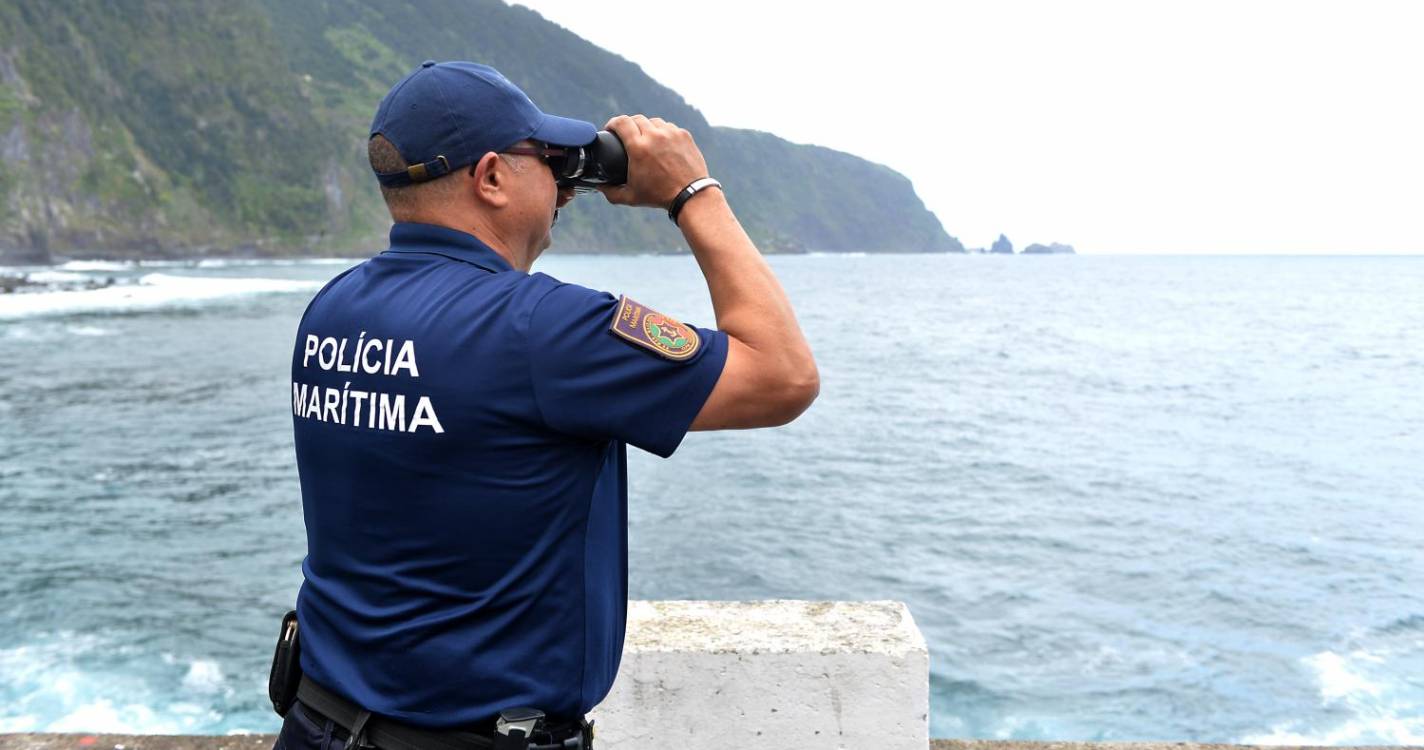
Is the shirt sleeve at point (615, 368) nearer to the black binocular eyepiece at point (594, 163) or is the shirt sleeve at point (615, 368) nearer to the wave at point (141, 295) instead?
the black binocular eyepiece at point (594, 163)

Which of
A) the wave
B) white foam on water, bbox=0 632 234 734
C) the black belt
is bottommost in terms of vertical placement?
the wave

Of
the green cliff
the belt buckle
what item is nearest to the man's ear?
the belt buckle

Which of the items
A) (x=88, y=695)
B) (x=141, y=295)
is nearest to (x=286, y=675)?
(x=88, y=695)

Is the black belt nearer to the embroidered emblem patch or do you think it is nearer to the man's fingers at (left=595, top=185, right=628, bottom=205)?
the embroidered emblem patch

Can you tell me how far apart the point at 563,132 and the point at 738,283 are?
43 cm

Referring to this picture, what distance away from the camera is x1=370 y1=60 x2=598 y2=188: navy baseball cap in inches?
77.3

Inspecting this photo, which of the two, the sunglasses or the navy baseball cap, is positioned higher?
the navy baseball cap

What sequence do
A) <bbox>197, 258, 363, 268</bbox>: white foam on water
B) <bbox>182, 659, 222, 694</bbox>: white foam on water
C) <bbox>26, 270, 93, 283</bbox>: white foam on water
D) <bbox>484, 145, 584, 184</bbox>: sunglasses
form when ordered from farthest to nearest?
<bbox>197, 258, 363, 268</bbox>: white foam on water < <bbox>26, 270, 93, 283</bbox>: white foam on water < <bbox>182, 659, 222, 694</bbox>: white foam on water < <bbox>484, 145, 584, 184</bbox>: sunglasses

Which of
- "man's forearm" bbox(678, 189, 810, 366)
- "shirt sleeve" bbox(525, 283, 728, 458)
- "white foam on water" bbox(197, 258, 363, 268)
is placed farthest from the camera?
"white foam on water" bbox(197, 258, 363, 268)

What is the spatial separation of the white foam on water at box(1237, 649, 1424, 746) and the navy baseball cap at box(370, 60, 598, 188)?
11.7 m

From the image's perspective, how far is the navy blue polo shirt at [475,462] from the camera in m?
1.82

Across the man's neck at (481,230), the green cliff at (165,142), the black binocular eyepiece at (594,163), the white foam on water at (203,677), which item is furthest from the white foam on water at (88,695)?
the green cliff at (165,142)

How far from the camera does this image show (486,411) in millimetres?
1819

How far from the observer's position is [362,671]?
2018 millimetres
